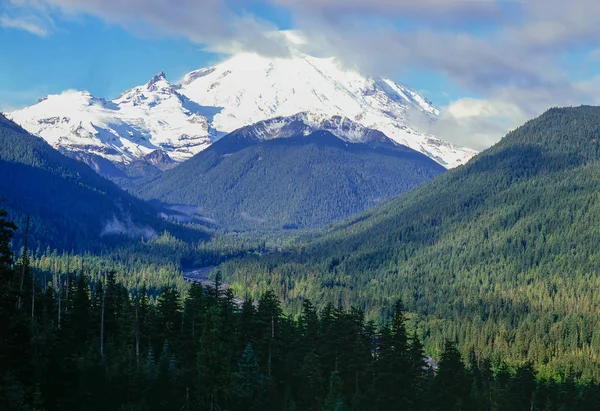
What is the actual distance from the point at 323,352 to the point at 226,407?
80.9 feet

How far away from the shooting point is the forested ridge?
77.9 meters

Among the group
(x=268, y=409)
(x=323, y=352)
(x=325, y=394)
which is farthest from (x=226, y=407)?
(x=323, y=352)

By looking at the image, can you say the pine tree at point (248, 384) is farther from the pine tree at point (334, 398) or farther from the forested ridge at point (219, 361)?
the pine tree at point (334, 398)

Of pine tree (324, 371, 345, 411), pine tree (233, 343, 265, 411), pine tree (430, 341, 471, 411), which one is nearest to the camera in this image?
pine tree (324, 371, 345, 411)

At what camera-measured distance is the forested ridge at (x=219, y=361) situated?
7794 cm

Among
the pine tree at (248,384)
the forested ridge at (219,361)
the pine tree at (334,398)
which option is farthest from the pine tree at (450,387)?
the pine tree at (248,384)

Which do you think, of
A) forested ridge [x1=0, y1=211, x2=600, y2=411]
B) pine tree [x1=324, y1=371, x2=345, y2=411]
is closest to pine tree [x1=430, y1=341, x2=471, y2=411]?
forested ridge [x1=0, y1=211, x2=600, y2=411]

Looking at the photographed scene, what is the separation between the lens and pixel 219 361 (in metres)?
77.9

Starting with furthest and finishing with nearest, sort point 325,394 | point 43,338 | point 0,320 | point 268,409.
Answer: point 325,394 → point 268,409 → point 43,338 → point 0,320

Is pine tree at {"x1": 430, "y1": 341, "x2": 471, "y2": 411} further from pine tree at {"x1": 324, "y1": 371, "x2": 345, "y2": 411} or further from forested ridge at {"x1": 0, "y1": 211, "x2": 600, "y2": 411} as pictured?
pine tree at {"x1": 324, "y1": 371, "x2": 345, "y2": 411}

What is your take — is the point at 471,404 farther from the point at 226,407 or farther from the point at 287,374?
the point at 226,407

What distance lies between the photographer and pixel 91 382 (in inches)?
3059

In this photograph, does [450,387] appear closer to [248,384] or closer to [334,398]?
[334,398]

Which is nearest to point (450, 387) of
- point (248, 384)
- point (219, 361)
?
point (248, 384)
